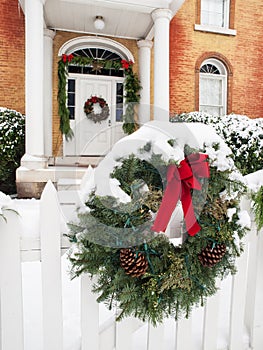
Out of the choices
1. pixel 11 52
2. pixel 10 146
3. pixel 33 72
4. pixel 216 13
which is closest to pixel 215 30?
pixel 216 13

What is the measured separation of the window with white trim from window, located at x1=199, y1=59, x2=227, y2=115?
46.1 inches

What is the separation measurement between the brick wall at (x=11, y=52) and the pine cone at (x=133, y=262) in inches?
295

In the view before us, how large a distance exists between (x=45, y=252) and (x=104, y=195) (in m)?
0.42

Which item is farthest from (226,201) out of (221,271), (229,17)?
(229,17)

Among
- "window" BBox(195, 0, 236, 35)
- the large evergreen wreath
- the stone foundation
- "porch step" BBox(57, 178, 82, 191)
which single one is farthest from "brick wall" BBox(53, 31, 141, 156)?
the large evergreen wreath

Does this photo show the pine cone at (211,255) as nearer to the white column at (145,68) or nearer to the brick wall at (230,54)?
the white column at (145,68)

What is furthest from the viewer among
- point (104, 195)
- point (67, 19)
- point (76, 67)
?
point (76, 67)

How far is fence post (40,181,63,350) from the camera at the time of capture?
1.23 meters

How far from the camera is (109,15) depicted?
662cm

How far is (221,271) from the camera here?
1.24 m

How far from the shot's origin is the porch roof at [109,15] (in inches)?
234

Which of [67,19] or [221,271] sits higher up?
[67,19]

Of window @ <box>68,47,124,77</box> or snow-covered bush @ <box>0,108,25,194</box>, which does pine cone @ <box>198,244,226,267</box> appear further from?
window @ <box>68,47,124,77</box>

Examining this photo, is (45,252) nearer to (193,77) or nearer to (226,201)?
(226,201)
